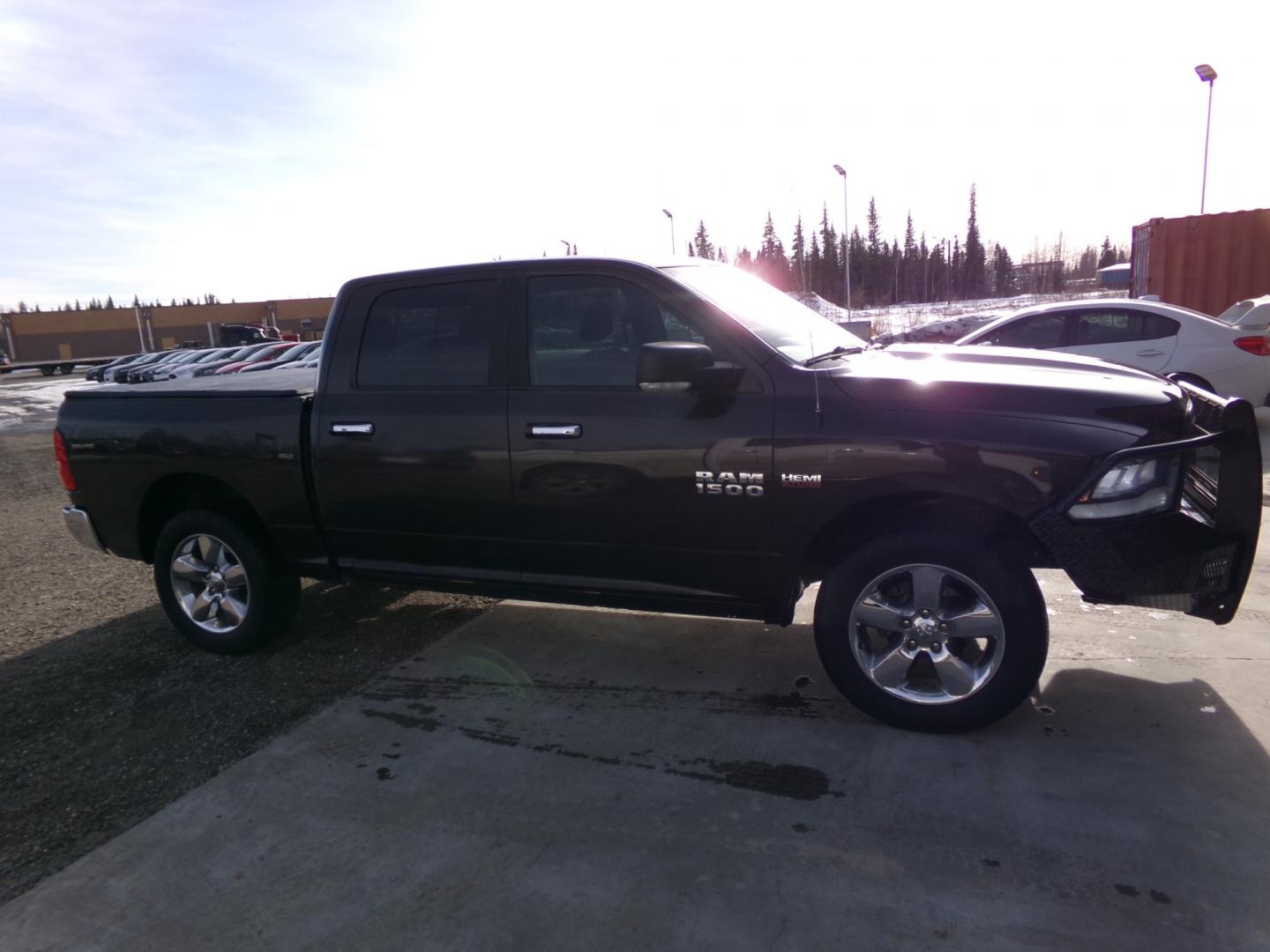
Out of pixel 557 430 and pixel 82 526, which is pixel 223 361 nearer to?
pixel 82 526

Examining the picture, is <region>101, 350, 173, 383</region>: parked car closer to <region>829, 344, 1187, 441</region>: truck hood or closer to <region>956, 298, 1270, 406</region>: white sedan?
<region>956, 298, 1270, 406</region>: white sedan

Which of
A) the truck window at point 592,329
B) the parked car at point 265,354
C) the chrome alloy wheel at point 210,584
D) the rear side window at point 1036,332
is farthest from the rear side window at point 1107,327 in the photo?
the parked car at point 265,354

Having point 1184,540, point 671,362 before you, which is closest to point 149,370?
point 671,362

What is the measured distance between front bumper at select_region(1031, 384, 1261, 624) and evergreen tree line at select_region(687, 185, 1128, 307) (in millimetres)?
62238

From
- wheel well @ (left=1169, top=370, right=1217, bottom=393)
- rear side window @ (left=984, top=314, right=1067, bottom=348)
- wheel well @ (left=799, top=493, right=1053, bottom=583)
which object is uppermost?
rear side window @ (left=984, top=314, right=1067, bottom=348)

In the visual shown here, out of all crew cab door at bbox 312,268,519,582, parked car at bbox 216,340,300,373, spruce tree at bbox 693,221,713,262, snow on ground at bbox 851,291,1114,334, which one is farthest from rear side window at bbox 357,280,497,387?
spruce tree at bbox 693,221,713,262

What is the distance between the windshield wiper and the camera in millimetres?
3686

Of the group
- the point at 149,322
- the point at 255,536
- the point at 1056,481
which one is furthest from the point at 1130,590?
the point at 149,322

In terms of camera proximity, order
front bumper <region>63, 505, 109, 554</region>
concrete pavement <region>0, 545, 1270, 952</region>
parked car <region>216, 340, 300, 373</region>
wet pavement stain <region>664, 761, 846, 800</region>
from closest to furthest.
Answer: concrete pavement <region>0, 545, 1270, 952</region> → wet pavement stain <region>664, 761, 846, 800</region> → front bumper <region>63, 505, 109, 554</region> → parked car <region>216, 340, 300, 373</region>

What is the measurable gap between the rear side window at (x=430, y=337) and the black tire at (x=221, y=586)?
1157mm

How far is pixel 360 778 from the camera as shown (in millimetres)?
3398

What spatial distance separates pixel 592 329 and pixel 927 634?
6.22ft

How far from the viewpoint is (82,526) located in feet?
16.5

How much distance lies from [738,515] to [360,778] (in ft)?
5.88
